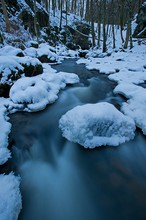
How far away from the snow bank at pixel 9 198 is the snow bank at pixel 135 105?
3.36 metres

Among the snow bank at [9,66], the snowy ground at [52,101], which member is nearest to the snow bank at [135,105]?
the snowy ground at [52,101]

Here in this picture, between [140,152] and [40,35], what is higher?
[40,35]

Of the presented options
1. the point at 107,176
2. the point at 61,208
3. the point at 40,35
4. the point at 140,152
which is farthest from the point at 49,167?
the point at 40,35

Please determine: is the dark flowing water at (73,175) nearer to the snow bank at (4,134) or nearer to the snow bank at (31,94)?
the snow bank at (4,134)

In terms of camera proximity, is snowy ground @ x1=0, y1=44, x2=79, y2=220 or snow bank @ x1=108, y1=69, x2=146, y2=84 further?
snow bank @ x1=108, y1=69, x2=146, y2=84

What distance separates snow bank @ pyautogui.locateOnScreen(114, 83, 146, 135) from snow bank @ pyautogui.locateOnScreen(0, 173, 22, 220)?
132 inches

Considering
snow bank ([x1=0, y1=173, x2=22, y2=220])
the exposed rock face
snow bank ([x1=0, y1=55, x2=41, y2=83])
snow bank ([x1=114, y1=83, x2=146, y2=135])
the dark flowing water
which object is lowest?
the dark flowing water

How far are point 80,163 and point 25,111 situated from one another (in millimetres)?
2768

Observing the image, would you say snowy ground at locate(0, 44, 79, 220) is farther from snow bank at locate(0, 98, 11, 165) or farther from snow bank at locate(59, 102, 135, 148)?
snow bank at locate(59, 102, 135, 148)

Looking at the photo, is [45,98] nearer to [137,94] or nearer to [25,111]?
[25,111]

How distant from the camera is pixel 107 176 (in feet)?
9.77

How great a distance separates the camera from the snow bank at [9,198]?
2083mm

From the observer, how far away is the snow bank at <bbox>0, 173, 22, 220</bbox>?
2.08 m

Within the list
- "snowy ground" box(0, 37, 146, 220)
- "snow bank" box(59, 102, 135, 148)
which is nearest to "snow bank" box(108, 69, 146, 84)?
"snowy ground" box(0, 37, 146, 220)
